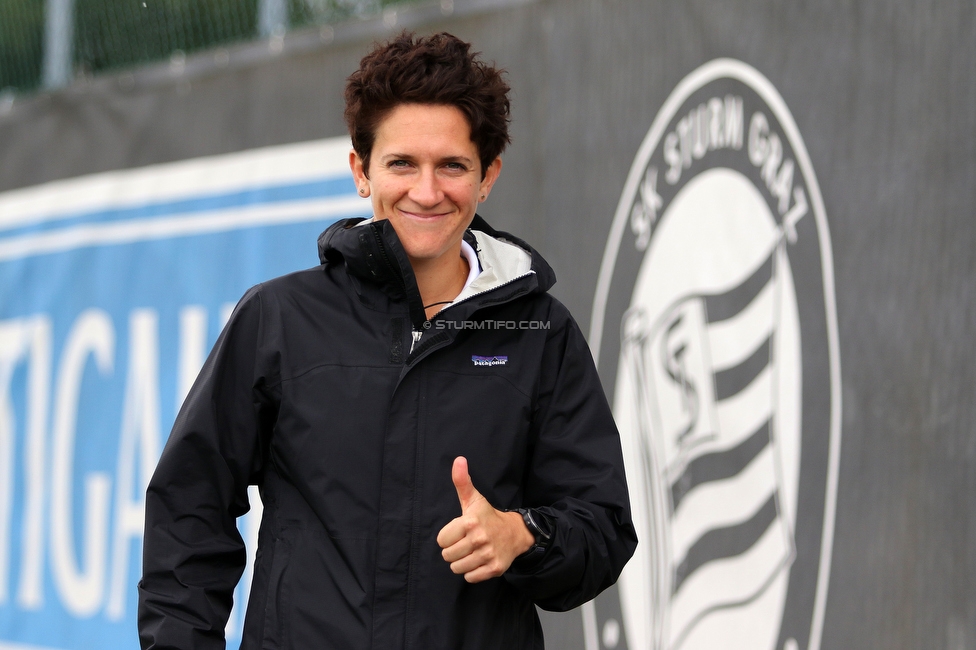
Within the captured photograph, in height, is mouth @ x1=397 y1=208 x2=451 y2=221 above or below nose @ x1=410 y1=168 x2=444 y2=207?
below

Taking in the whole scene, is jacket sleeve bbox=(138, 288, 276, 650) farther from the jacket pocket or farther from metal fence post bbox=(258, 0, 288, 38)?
metal fence post bbox=(258, 0, 288, 38)

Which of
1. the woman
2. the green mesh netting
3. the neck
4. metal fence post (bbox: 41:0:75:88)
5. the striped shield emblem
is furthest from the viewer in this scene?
metal fence post (bbox: 41:0:75:88)

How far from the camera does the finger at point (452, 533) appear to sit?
170cm

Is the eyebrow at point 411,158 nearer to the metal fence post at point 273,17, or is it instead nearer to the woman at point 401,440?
the woman at point 401,440

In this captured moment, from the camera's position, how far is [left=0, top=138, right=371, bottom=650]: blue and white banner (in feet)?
14.1

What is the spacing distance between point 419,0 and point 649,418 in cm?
175

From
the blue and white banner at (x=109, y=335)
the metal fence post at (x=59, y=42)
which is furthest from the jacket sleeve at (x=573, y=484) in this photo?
the metal fence post at (x=59, y=42)

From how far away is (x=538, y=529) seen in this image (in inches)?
71.6

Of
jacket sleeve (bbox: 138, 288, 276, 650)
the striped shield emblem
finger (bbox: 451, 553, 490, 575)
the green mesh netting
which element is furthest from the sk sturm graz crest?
the green mesh netting

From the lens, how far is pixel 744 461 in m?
2.88

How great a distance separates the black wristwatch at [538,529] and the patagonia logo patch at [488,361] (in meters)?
0.25

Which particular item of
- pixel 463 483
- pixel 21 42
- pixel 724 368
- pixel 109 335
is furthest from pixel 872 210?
pixel 21 42

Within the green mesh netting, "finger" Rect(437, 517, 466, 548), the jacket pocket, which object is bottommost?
the jacket pocket

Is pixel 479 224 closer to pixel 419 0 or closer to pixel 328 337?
pixel 328 337
